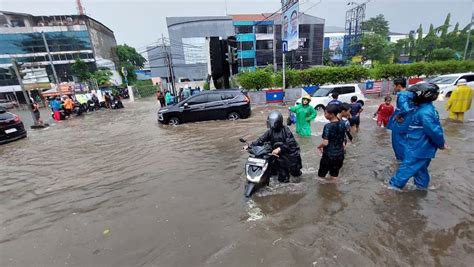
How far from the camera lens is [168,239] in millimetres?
3119

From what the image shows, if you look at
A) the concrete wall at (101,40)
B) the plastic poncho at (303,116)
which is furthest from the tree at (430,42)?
the concrete wall at (101,40)

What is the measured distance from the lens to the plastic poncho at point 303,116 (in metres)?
6.66

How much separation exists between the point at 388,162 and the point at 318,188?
214cm

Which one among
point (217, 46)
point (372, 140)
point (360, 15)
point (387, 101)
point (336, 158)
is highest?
point (360, 15)

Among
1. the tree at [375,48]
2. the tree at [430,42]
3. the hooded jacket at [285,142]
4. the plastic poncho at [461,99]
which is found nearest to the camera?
the hooded jacket at [285,142]

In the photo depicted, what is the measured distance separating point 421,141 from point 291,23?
1101 centimetres

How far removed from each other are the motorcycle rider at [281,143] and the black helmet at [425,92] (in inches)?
72.8

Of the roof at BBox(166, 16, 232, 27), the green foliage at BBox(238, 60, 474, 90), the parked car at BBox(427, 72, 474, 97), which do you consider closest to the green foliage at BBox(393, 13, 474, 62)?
the green foliage at BBox(238, 60, 474, 90)

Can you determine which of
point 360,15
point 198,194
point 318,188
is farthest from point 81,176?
point 360,15

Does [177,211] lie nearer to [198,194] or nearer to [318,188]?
[198,194]

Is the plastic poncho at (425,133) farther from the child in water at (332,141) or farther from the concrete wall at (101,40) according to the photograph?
the concrete wall at (101,40)

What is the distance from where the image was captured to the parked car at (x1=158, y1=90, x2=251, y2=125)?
11016 millimetres

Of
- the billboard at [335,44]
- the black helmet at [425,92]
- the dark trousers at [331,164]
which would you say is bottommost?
the dark trousers at [331,164]

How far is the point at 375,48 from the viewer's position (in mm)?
42219
